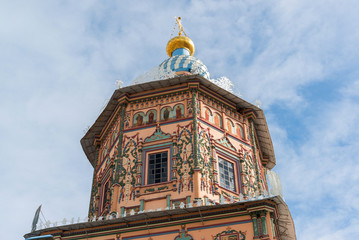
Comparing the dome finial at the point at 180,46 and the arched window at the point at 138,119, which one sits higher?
the dome finial at the point at 180,46

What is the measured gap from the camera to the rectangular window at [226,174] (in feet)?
70.0

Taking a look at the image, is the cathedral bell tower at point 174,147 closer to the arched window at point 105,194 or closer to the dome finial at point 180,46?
the arched window at point 105,194

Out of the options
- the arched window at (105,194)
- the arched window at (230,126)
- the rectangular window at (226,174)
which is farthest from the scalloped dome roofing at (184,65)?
the arched window at (105,194)

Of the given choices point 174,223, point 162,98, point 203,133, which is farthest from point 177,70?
point 174,223

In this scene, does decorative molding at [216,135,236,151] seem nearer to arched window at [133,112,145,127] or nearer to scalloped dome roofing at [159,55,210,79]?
arched window at [133,112,145,127]

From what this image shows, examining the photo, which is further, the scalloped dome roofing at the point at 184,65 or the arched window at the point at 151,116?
the scalloped dome roofing at the point at 184,65

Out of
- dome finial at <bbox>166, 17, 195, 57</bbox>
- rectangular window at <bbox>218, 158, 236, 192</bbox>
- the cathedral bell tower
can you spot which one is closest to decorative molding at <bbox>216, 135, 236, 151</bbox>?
the cathedral bell tower

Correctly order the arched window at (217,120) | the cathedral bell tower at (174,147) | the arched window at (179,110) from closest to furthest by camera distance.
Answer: the cathedral bell tower at (174,147) < the arched window at (179,110) < the arched window at (217,120)

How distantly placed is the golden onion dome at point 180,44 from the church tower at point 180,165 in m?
2.81

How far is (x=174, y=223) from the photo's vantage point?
1788 centimetres

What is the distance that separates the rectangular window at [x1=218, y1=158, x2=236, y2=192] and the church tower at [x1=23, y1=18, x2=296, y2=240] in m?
0.05

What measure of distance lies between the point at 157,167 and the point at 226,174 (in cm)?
312

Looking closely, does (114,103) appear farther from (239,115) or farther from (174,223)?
(174,223)

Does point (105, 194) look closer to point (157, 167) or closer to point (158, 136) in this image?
point (157, 167)
